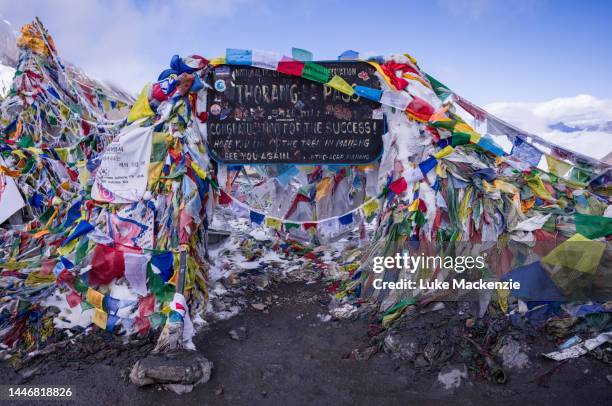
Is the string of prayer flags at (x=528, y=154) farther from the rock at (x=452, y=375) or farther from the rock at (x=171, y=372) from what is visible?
the rock at (x=171, y=372)

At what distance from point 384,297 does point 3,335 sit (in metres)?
4.28

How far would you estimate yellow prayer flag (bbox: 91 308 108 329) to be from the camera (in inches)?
186

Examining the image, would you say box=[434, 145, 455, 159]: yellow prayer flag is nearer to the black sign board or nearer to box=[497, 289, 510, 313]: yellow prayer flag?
the black sign board

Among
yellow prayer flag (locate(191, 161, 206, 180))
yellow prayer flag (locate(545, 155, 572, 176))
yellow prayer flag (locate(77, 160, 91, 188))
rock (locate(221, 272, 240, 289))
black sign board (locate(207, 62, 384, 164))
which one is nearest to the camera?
yellow prayer flag (locate(191, 161, 206, 180))

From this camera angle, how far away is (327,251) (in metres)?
7.93

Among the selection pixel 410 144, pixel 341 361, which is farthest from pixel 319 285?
pixel 410 144

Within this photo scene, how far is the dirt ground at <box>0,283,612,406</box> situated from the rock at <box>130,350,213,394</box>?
0.23 feet

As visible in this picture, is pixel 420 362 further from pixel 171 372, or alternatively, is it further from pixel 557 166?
pixel 557 166

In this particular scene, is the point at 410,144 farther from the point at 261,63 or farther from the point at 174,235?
the point at 174,235

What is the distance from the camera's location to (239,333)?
4.84m

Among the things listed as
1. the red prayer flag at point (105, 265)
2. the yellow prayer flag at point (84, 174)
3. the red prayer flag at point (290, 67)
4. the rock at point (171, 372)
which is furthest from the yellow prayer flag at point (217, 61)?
the rock at point (171, 372)

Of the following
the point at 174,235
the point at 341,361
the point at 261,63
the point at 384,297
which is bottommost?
the point at 341,361

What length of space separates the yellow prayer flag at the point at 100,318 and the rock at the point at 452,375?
3.63m

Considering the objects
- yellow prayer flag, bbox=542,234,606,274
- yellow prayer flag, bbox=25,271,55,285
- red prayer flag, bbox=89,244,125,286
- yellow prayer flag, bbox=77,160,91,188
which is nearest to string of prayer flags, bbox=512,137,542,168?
yellow prayer flag, bbox=542,234,606,274
